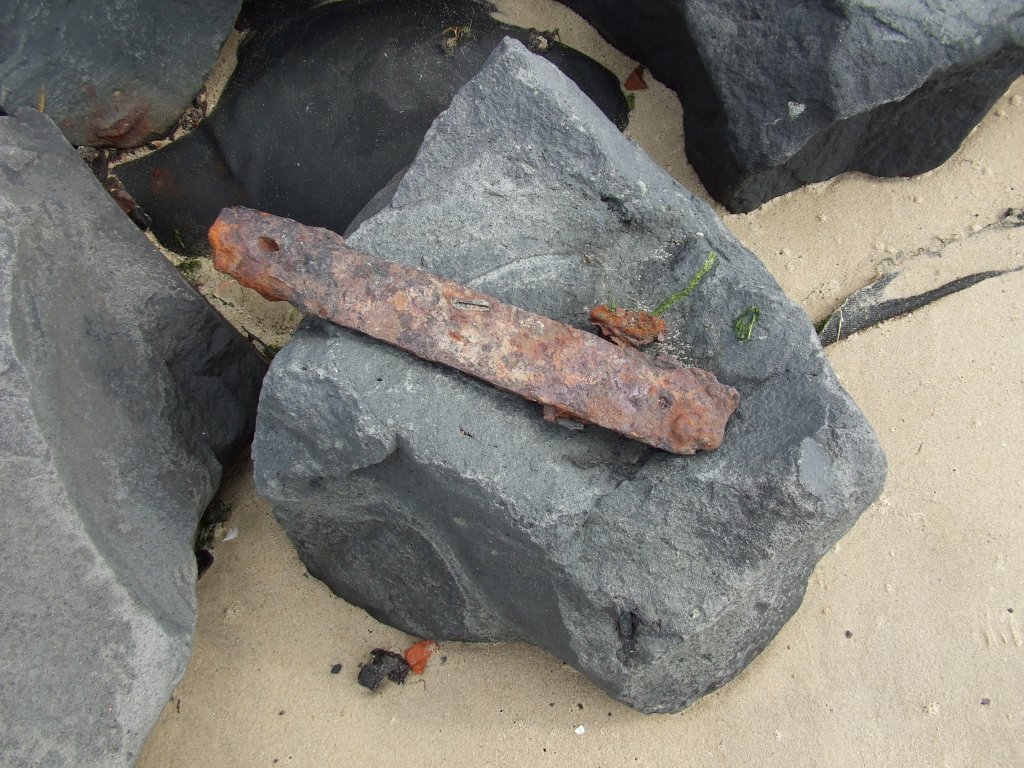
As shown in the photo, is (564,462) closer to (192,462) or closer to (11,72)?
(192,462)

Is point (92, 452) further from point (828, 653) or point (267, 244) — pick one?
point (828, 653)

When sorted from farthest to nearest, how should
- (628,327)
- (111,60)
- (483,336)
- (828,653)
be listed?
(111,60)
(828,653)
(628,327)
(483,336)

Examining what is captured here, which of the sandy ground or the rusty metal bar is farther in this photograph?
the sandy ground

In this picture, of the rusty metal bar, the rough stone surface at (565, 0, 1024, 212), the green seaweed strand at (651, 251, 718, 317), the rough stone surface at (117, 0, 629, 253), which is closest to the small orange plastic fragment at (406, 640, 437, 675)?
the rusty metal bar

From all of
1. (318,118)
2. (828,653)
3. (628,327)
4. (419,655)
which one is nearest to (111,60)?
(318,118)

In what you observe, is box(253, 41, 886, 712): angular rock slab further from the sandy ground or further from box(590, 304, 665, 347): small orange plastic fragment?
the sandy ground

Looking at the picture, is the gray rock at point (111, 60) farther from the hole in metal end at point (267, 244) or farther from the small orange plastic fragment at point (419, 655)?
the small orange plastic fragment at point (419, 655)
